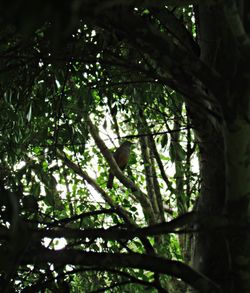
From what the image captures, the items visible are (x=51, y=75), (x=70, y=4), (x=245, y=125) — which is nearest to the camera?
(x=70, y=4)

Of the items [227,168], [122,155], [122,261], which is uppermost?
[122,155]

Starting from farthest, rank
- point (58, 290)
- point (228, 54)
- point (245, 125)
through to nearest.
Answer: point (58, 290), point (228, 54), point (245, 125)

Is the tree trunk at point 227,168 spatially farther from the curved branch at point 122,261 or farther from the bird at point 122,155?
the bird at point 122,155

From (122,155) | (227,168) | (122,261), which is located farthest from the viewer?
(122,155)

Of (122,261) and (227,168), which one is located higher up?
(227,168)

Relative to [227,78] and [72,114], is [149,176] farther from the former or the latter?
[227,78]

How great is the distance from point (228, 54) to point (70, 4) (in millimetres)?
1066

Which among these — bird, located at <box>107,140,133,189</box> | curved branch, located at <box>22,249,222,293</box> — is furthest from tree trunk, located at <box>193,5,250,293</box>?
bird, located at <box>107,140,133,189</box>

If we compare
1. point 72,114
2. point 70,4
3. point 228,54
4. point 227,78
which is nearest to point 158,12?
point 228,54

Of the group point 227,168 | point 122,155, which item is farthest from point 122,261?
point 122,155

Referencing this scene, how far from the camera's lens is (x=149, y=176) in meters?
5.72

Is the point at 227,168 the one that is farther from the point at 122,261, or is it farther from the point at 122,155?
the point at 122,155

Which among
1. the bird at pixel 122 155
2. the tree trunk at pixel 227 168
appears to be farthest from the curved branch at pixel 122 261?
the bird at pixel 122 155

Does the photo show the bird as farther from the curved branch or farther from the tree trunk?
the curved branch
